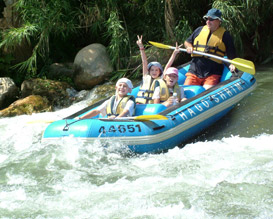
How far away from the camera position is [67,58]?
8.18 meters

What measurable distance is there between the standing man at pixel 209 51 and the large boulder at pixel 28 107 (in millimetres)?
2300

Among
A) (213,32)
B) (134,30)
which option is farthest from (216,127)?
(134,30)

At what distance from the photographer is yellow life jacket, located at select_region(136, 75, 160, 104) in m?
4.95

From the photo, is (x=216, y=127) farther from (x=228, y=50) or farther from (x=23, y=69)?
(x=23, y=69)

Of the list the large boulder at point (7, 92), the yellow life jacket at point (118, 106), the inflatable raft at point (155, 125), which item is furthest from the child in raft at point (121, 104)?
the large boulder at point (7, 92)

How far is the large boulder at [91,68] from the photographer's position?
734cm

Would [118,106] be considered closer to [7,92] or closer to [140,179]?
[140,179]

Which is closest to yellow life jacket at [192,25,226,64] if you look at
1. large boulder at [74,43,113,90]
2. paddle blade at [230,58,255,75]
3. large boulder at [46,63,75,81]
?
paddle blade at [230,58,255,75]

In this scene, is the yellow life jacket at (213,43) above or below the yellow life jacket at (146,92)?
above

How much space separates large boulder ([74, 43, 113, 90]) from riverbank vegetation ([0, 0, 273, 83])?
160mm

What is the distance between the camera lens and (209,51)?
5.45m

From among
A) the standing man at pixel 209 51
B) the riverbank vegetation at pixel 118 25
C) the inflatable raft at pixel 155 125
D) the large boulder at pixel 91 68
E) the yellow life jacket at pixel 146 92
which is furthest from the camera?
the large boulder at pixel 91 68

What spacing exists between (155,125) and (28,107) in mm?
2805

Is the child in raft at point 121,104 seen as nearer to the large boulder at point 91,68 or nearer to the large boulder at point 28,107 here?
the large boulder at point 28,107
